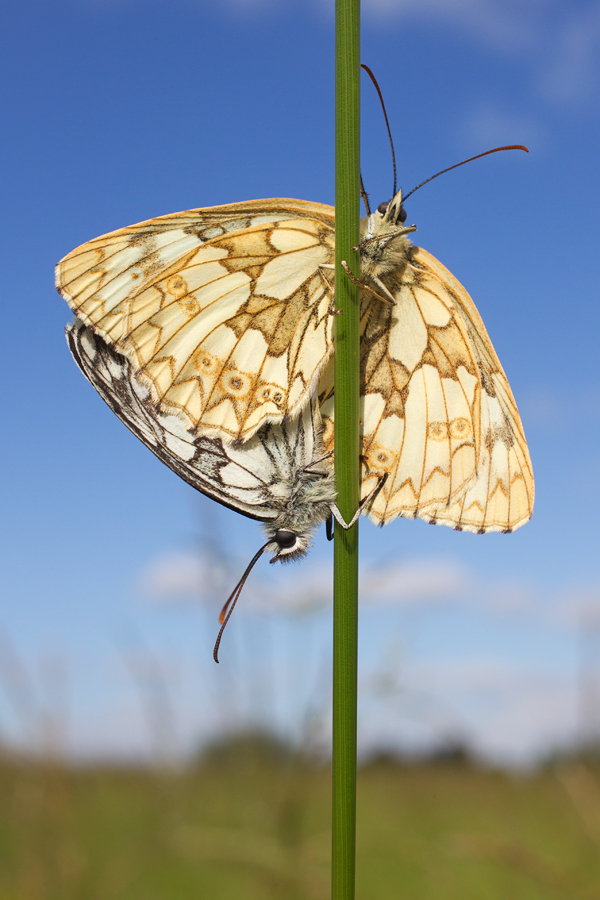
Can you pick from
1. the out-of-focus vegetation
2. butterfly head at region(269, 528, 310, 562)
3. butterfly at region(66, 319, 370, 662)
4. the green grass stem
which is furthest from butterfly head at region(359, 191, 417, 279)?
the out-of-focus vegetation

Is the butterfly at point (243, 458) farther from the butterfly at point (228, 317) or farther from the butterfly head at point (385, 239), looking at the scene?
the butterfly head at point (385, 239)

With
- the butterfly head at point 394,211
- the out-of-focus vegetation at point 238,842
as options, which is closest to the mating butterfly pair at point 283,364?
the butterfly head at point 394,211

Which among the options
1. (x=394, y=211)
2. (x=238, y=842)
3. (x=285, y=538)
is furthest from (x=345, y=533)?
(x=238, y=842)

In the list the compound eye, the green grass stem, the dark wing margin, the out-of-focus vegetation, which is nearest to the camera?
the green grass stem

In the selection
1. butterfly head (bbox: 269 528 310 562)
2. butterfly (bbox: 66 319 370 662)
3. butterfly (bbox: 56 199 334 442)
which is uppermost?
butterfly (bbox: 56 199 334 442)

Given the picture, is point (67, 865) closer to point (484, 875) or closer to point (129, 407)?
point (129, 407)

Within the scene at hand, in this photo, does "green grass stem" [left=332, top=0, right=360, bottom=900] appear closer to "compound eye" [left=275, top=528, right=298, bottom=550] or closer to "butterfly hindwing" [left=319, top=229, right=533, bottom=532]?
"compound eye" [left=275, top=528, right=298, bottom=550]

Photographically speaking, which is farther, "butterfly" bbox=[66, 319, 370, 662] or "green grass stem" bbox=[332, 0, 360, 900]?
"butterfly" bbox=[66, 319, 370, 662]
